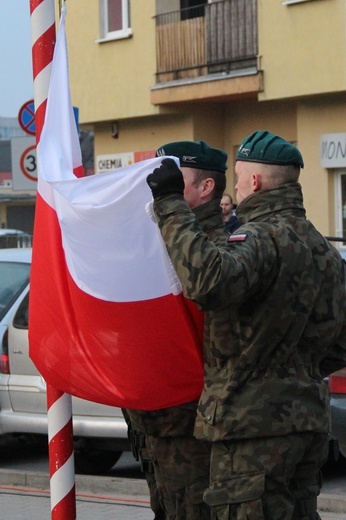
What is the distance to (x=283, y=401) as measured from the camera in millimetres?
3918

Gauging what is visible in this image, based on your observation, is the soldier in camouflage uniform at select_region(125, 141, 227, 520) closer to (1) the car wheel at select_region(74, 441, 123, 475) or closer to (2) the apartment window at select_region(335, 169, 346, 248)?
(1) the car wheel at select_region(74, 441, 123, 475)

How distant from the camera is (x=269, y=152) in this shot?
13.2 feet

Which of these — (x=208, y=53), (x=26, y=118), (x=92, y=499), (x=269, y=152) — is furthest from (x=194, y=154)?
(x=208, y=53)

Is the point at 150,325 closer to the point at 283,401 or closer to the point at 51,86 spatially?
Answer: the point at 283,401

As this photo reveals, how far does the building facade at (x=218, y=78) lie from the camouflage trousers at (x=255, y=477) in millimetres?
15399

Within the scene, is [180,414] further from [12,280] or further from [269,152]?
[12,280]

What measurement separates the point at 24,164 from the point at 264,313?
12.1 meters

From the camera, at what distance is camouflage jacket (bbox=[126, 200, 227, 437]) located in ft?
14.4

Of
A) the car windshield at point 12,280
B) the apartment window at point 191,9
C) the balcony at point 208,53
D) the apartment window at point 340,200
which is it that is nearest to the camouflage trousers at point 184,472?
the car windshield at point 12,280

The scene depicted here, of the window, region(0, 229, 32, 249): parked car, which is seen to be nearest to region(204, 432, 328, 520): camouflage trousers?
the window

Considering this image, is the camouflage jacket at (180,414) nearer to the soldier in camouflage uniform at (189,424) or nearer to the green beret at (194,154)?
the soldier in camouflage uniform at (189,424)

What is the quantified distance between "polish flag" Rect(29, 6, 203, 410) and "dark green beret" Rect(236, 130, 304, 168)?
35 centimetres

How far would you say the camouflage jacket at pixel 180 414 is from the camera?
4383mm

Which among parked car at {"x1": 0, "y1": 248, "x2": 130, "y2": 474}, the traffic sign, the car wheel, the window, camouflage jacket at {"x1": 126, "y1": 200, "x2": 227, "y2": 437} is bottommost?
the car wheel
